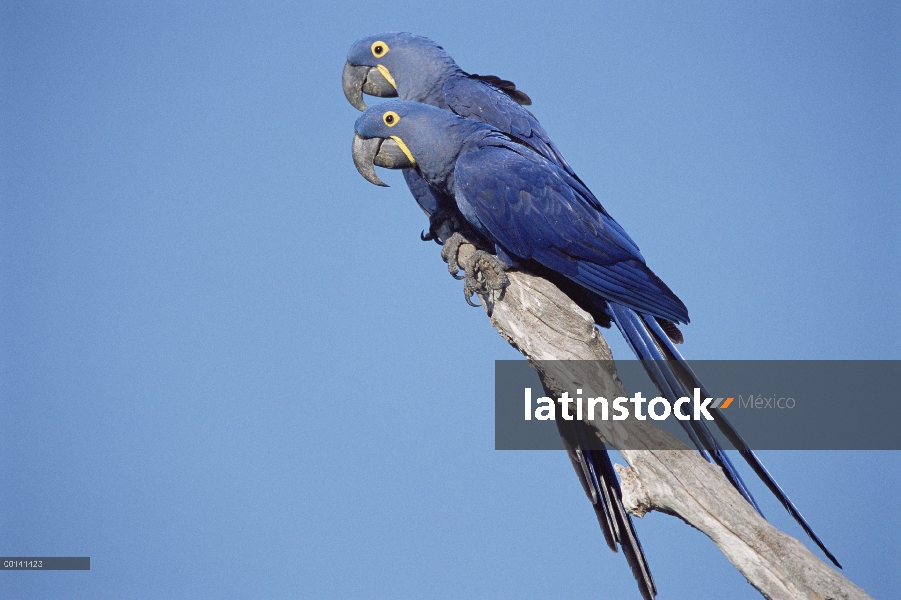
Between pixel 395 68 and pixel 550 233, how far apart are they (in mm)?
1371

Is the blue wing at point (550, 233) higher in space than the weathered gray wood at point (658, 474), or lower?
higher

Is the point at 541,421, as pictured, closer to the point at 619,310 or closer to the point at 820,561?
the point at 619,310

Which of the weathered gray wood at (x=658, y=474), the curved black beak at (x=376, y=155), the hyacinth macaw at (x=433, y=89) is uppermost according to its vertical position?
the hyacinth macaw at (x=433, y=89)

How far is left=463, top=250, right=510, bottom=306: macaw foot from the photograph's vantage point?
2695 mm

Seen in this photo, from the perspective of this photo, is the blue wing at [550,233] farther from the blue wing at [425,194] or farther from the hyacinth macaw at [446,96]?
the blue wing at [425,194]

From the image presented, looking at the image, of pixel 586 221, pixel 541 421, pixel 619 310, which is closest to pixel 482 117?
pixel 586 221

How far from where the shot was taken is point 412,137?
113 inches

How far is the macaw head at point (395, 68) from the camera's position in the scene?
344 cm

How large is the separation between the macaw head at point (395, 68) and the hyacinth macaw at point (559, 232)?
0.66 meters

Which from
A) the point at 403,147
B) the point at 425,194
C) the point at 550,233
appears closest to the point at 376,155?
the point at 403,147

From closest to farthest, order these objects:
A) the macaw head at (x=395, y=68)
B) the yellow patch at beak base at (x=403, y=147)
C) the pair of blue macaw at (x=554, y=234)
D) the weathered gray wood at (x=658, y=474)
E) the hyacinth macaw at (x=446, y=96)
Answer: the weathered gray wood at (x=658, y=474), the pair of blue macaw at (x=554, y=234), the hyacinth macaw at (x=446, y=96), the yellow patch at beak base at (x=403, y=147), the macaw head at (x=395, y=68)

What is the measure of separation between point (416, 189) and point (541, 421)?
114cm

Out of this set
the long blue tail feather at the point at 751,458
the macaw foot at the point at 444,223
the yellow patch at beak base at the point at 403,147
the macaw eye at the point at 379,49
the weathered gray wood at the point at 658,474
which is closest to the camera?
the weathered gray wood at the point at 658,474

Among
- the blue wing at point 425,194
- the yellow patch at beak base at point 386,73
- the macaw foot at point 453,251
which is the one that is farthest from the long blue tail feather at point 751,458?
the yellow patch at beak base at point 386,73
